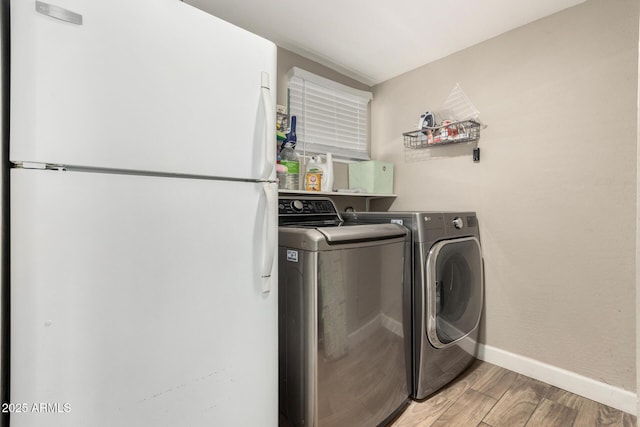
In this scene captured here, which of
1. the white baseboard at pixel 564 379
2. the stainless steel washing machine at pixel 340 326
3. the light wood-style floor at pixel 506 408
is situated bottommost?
the light wood-style floor at pixel 506 408

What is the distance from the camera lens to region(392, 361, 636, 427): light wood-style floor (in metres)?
1.43

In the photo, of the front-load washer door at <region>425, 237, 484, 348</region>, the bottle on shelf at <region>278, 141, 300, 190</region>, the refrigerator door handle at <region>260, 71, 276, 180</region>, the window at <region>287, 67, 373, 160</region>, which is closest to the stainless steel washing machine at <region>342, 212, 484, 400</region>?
the front-load washer door at <region>425, 237, 484, 348</region>

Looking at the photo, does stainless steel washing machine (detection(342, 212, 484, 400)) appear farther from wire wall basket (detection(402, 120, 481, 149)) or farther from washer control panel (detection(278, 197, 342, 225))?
wire wall basket (detection(402, 120, 481, 149))

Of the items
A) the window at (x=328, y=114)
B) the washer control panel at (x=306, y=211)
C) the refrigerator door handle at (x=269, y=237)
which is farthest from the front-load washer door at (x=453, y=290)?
the window at (x=328, y=114)

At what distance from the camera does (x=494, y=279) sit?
197 cm

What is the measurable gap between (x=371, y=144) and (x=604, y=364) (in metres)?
2.19

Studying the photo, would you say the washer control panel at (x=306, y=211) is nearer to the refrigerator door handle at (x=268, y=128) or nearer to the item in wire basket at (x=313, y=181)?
the item in wire basket at (x=313, y=181)

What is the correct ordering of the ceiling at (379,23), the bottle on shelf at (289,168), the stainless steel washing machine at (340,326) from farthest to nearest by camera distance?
the bottle on shelf at (289,168)
the ceiling at (379,23)
the stainless steel washing machine at (340,326)

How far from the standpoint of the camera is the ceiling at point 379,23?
167cm

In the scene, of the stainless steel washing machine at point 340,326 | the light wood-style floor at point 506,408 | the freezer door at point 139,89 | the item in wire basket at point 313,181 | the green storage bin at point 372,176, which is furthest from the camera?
the green storage bin at point 372,176

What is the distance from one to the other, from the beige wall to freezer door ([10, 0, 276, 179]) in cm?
166

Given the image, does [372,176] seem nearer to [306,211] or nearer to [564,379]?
[306,211]

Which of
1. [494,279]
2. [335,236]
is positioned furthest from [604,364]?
[335,236]

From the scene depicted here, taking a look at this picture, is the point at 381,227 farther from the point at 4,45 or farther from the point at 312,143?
the point at 4,45
